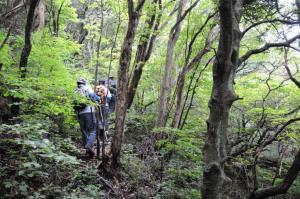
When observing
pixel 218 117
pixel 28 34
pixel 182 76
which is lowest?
pixel 218 117

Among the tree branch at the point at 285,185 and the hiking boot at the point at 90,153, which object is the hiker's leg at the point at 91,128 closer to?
the hiking boot at the point at 90,153

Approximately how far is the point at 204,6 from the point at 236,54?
528 centimetres

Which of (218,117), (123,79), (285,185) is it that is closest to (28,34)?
(123,79)

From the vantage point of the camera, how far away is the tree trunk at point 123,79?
6828mm

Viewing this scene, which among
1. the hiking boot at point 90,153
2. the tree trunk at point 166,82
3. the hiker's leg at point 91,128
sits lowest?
the hiking boot at point 90,153

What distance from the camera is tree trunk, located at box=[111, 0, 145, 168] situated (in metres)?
6.83

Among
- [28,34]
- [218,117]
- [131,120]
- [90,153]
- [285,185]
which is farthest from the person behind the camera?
[131,120]

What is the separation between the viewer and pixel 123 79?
6.94 meters

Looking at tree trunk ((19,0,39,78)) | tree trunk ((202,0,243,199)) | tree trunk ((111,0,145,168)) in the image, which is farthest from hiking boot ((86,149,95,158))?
tree trunk ((202,0,243,199))

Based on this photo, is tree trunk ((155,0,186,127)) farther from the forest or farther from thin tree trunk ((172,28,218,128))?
thin tree trunk ((172,28,218,128))

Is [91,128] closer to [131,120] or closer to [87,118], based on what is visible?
[87,118]

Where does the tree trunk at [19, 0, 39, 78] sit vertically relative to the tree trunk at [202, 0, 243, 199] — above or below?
above

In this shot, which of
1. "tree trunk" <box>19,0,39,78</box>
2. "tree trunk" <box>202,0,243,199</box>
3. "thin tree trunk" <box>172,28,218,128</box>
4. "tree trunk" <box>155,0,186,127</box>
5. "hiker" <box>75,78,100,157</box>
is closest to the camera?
"tree trunk" <box>202,0,243,199</box>

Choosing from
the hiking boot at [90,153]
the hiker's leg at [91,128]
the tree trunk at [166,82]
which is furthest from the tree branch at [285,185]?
the tree trunk at [166,82]
